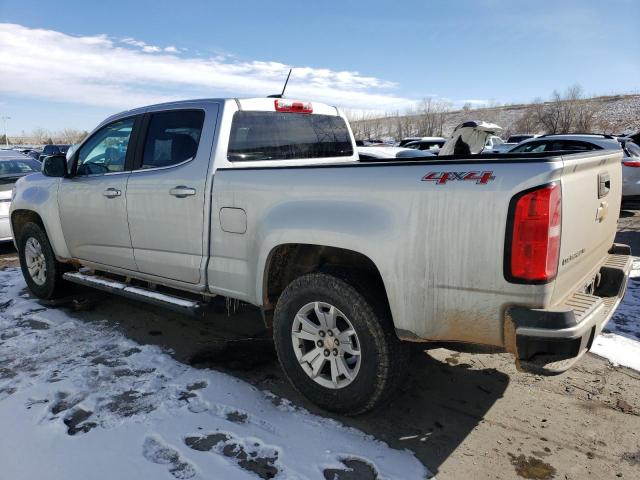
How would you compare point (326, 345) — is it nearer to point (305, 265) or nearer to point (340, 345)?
point (340, 345)

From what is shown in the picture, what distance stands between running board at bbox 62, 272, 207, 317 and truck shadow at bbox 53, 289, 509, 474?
413mm

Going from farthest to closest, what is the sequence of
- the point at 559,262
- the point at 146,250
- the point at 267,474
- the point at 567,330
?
the point at 146,250
the point at 267,474
the point at 559,262
the point at 567,330

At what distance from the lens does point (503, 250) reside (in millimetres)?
2309

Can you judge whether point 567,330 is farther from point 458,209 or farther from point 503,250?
point 458,209

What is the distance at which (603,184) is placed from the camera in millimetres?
2932

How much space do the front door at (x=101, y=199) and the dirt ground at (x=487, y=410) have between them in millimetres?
837

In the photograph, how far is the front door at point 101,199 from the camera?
432cm

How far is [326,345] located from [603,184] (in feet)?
6.30

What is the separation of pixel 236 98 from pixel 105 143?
1617mm

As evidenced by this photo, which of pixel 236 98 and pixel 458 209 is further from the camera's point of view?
pixel 236 98

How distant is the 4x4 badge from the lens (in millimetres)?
2346

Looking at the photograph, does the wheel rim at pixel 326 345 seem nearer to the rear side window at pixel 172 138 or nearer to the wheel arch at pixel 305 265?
the wheel arch at pixel 305 265

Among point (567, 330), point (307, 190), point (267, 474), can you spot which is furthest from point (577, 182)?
point (267, 474)

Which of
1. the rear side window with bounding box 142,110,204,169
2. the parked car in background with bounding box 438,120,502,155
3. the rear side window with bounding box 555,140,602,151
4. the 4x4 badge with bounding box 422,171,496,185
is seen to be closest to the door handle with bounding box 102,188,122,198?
the rear side window with bounding box 142,110,204,169
